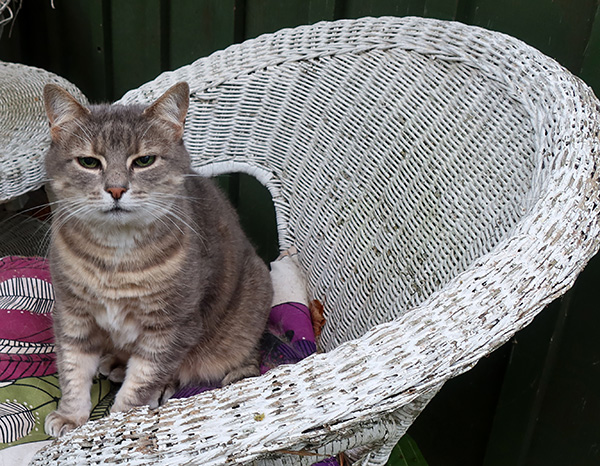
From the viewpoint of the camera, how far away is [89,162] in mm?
1140

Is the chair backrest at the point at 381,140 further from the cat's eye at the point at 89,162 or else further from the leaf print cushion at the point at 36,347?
the cat's eye at the point at 89,162

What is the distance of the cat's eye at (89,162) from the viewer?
114 centimetres

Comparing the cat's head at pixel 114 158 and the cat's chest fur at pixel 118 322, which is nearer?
the cat's head at pixel 114 158

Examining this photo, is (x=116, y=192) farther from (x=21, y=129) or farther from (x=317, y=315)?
(x=21, y=129)

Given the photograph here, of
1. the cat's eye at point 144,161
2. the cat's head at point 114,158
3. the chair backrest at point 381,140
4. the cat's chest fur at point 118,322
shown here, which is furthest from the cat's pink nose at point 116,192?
the chair backrest at point 381,140

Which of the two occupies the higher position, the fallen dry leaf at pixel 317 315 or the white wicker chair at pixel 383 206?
the white wicker chair at pixel 383 206

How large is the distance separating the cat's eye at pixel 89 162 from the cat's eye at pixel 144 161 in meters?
0.07

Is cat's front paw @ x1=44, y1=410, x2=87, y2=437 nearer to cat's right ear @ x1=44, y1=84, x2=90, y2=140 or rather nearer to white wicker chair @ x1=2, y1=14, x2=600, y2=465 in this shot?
white wicker chair @ x1=2, y1=14, x2=600, y2=465

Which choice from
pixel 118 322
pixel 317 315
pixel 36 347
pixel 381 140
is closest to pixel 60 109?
pixel 118 322

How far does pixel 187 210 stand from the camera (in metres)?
1.27

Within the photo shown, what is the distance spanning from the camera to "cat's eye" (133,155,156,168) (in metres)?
1.17

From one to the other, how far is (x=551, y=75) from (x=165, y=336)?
36.9 inches

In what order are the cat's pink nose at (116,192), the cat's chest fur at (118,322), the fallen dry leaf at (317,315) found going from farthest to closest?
the fallen dry leaf at (317,315) → the cat's chest fur at (118,322) → the cat's pink nose at (116,192)

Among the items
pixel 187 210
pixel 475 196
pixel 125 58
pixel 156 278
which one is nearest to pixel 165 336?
pixel 156 278
